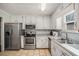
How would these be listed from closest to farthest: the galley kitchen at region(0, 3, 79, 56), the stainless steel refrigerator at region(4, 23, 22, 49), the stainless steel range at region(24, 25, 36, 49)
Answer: the galley kitchen at region(0, 3, 79, 56)
the stainless steel refrigerator at region(4, 23, 22, 49)
the stainless steel range at region(24, 25, 36, 49)

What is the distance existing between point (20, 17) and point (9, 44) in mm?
1801

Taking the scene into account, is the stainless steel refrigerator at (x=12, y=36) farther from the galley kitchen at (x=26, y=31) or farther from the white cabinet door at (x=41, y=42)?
the white cabinet door at (x=41, y=42)

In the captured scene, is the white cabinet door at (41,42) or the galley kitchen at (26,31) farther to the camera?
the white cabinet door at (41,42)

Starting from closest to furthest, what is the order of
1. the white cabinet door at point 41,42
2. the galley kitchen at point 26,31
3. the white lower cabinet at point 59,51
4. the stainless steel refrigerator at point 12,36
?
the white lower cabinet at point 59,51, the galley kitchen at point 26,31, the stainless steel refrigerator at point 12,36, the white cabinet door at point 41,42

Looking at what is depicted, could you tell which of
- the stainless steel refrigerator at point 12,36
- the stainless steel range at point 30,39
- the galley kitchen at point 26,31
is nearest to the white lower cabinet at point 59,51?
the galley kitchen at point 26,31

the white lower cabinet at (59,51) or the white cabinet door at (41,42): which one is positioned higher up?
the white lower cabinet at (59,51)

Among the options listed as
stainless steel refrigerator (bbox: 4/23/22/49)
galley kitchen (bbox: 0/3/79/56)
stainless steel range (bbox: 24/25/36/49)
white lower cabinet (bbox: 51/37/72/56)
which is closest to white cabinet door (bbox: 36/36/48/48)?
galley kitchen (bbox: 0/3/79/56)

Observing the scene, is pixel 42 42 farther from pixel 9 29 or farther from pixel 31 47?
pixel 9 29

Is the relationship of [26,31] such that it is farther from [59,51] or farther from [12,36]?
[59,51]

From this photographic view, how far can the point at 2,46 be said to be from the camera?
5.61 meters

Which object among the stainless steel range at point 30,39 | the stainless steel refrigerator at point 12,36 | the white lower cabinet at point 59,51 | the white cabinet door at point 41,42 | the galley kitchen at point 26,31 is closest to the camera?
the white lower cabinet at point 59,51

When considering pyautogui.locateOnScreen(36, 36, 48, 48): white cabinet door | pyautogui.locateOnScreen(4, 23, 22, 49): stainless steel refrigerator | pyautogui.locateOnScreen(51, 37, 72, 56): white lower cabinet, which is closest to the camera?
pyautogui.locateOnScreen(51, 37, 72, 56): white lower cabinet

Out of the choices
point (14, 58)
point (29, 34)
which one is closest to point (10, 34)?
point (29, 34)

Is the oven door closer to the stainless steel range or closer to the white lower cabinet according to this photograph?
the stainless steel range
